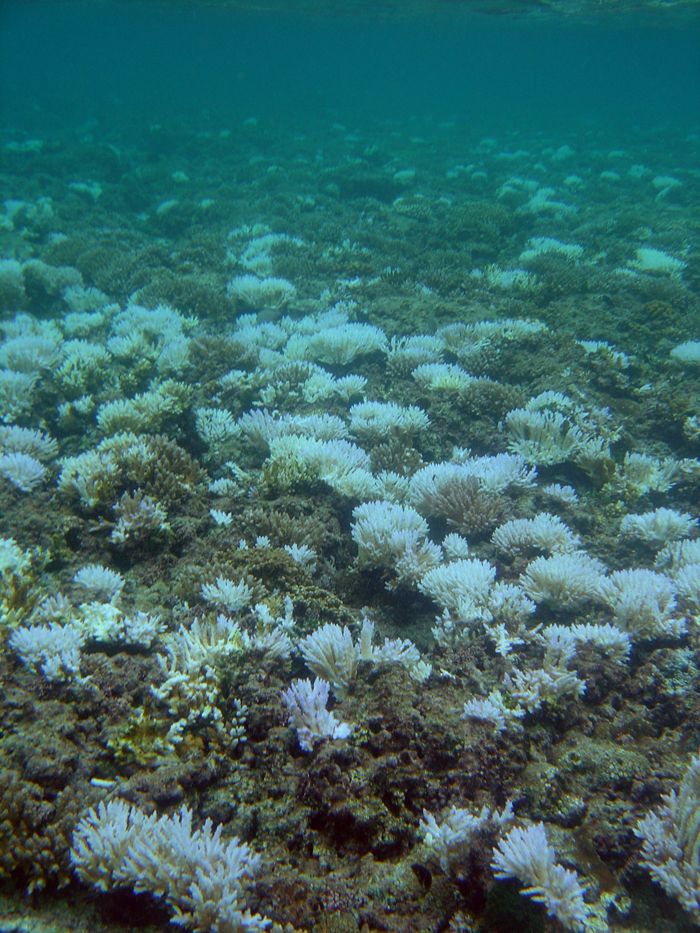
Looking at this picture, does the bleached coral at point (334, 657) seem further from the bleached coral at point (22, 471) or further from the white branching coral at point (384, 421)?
the bleached coral at point (22, 471)

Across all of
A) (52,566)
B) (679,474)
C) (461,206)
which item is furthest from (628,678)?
(461,206)

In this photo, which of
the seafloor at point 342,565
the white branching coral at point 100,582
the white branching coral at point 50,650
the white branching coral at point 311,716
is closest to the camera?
the seafloor at point 342,565

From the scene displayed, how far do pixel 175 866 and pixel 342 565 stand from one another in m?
2.85

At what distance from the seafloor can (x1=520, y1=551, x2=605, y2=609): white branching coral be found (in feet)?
0.11

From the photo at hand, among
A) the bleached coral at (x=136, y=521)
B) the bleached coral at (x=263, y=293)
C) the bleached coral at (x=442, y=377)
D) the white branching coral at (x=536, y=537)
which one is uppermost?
the bleached coral at (x=263, y=293)

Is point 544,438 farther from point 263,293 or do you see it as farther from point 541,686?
point 263,293

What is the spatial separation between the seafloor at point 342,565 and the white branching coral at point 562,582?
0.11 ft

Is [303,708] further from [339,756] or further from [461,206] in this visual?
[461,206]

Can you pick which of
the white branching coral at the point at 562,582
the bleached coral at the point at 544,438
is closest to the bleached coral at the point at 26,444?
the white branching coral at the point at 562,582

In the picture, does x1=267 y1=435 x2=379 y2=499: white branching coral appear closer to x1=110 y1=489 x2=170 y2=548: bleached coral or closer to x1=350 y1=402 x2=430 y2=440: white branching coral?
x1=350 y1=402 x2=430 y2=440: white branching coral

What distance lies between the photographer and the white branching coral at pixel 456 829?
8.41 ft

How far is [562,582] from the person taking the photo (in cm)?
427

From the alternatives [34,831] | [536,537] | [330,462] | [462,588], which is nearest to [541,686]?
[462,588]

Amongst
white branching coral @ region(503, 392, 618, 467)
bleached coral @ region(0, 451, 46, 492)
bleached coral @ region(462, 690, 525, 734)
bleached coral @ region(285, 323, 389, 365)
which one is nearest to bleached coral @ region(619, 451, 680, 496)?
white branching coral @ region(503, 392, 618, 467)
